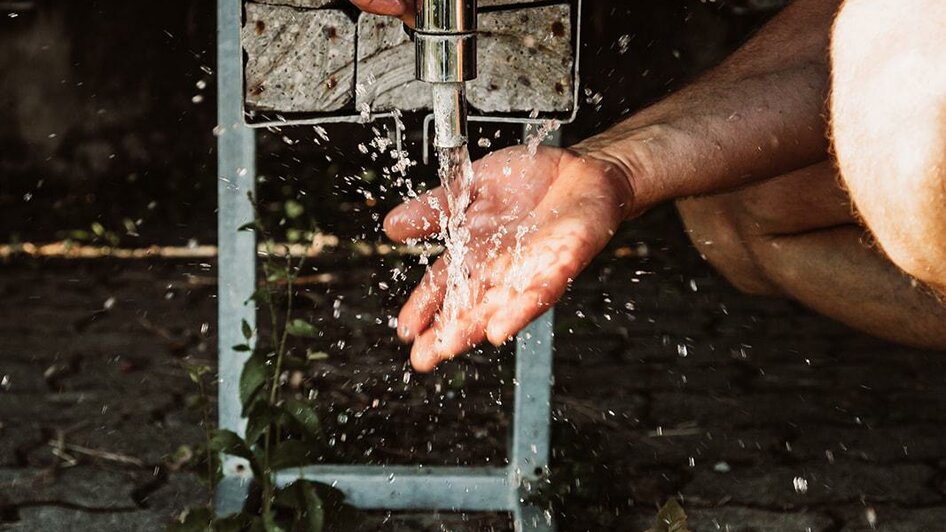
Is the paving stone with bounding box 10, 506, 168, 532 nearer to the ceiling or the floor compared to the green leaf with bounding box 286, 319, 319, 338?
nearer to the floor

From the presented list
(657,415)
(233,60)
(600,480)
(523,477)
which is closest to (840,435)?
(657,415)

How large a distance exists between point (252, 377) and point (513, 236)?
0.64 m

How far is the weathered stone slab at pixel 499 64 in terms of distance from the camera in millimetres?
2357

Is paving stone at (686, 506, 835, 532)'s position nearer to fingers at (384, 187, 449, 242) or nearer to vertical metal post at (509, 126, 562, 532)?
vertical metal post at (509, 126, 562, 532)

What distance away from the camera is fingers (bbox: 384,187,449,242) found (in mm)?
2020

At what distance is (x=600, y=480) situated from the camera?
2736 mm

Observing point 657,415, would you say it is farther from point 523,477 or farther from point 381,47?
point 381,47

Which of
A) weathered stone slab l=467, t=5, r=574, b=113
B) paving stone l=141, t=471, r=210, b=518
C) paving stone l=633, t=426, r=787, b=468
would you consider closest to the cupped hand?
weathered stone slab l=467, t=5, r=574, b=113

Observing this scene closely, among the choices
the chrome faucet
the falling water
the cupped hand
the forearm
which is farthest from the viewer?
the forearm

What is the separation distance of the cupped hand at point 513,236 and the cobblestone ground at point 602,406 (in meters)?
0.74

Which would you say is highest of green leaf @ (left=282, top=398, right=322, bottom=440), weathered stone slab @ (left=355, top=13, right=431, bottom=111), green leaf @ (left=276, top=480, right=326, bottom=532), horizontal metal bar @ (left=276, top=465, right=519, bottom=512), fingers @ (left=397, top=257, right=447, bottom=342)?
weathered stone slab @ (left=355, top=13, right=431, bottom=111)

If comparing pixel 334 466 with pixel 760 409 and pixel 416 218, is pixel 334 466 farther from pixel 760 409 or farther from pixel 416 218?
pixel 760 409

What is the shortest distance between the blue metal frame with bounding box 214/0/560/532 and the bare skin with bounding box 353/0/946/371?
0.32 metres

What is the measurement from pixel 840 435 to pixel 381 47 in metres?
1.63
